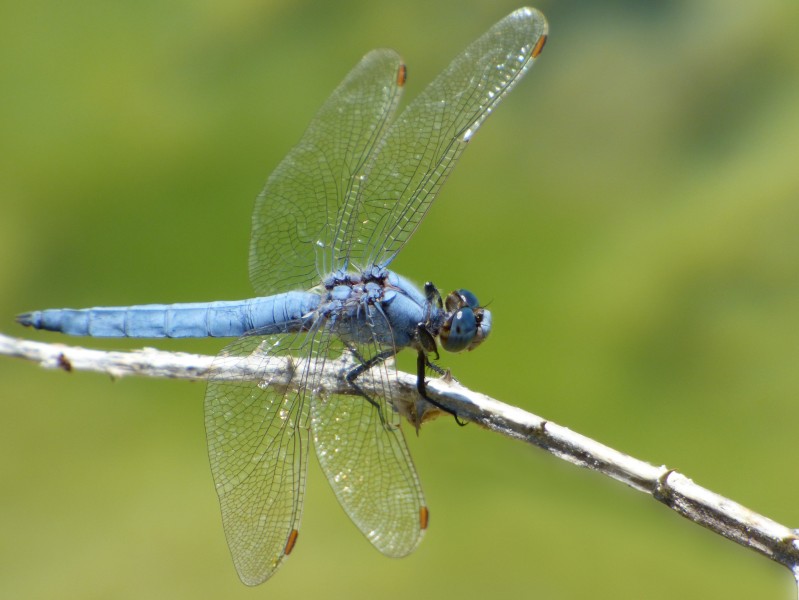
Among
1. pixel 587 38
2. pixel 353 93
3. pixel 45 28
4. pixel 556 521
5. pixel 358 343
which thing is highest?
pixel 587 38

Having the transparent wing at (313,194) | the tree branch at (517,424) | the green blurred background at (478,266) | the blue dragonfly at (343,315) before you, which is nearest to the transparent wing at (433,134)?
the blue dragonfly at (343,315)

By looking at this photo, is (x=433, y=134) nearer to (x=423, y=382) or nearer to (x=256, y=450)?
(x=423, y=382)

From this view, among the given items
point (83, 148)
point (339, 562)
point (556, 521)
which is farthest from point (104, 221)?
point (556, 521)

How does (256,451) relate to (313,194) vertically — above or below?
below

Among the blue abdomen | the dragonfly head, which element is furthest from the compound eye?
the blue abdomen

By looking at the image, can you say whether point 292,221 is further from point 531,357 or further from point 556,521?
point 556,521

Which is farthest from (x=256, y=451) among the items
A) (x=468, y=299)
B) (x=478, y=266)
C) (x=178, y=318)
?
(x=478, y=266)

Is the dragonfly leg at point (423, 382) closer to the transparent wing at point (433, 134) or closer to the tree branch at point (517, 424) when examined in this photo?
the tree branch at point (517, 424)

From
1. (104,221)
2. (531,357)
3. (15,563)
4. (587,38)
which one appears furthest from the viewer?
(587,38)
